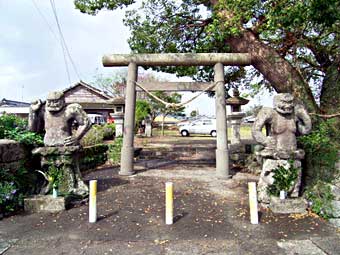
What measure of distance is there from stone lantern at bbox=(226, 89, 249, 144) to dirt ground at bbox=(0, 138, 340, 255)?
541cm

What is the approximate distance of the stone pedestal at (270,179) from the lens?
432 centimetres

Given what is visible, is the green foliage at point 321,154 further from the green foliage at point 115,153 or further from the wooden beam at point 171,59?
the green foliage at point 115,153

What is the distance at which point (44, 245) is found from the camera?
3.07 meters

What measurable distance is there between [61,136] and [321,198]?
481 centimetres

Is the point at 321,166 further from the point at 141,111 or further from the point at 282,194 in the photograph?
the point at 141,111

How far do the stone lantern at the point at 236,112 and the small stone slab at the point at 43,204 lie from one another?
785cm

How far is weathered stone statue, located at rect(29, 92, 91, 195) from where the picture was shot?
15.0ft

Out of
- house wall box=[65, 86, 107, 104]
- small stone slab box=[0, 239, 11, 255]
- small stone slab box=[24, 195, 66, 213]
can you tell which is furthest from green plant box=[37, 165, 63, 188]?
house wall box=[65, 86, 107, 104]

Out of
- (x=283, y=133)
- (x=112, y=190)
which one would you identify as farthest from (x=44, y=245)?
(x=283, y=133)

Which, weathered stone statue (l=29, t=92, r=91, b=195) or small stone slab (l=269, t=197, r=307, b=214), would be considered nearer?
small stone slab (l=269, t=197, r=307, b=214)

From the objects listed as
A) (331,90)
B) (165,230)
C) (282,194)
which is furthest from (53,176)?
(331,90)

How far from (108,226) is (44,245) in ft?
2.91

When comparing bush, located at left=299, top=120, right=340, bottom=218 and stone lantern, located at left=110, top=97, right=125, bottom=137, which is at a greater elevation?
stone lantern, located at left=110, top=97, right=125, bottom=137

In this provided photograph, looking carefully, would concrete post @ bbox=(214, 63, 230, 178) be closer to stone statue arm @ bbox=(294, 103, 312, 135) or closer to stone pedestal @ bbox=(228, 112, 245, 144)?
stone statue arm @ bbox=(294, 103, 312, 135)
